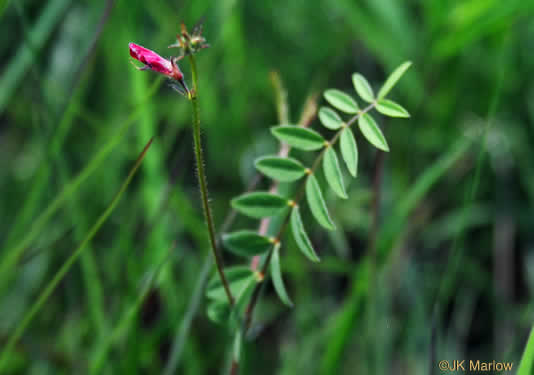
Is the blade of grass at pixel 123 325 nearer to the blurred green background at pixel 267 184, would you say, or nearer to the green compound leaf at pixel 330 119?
the blurred green background at pixel 267 184

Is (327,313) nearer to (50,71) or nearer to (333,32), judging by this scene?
(333,32)

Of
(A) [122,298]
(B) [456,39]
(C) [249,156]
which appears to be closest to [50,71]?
(C) [249,156]

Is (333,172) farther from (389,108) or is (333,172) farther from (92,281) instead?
(92,281)

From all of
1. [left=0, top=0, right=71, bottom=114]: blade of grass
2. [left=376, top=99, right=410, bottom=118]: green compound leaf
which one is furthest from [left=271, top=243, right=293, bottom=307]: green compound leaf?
[left=0, top=0, right=71, bottom=114]: blade of grass

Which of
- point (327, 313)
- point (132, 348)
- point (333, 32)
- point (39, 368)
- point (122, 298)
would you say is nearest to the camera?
point (132, 348)

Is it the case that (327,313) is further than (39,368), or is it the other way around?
(327,313)

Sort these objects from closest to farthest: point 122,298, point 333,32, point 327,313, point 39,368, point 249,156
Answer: point 122,298 < point 39,368 < point 327,313 < point 249,156 < point 333,32
